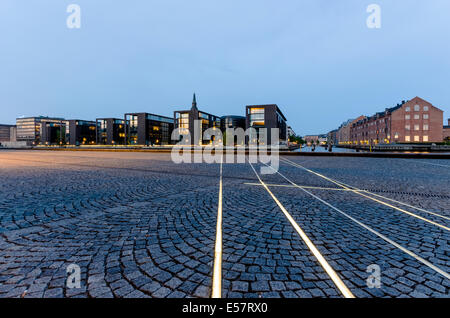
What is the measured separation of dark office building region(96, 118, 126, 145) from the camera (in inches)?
4245

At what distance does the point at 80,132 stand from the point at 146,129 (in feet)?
162

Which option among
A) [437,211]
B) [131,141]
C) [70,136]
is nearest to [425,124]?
[437,211]

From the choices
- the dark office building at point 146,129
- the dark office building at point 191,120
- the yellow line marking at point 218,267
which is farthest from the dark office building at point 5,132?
the yellow line marking at point 218,267

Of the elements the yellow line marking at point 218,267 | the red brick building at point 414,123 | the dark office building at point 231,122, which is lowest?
the yellow line marking at point 218,267

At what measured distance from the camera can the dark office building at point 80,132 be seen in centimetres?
11675

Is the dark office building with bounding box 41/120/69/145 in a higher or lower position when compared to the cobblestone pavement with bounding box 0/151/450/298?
higher

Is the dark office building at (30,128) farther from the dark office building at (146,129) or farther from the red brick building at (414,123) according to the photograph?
the red brick building at (414,123)

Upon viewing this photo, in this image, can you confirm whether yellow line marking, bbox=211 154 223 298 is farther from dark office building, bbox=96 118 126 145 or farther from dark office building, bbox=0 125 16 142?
dark office building, bbox=0 125 16 142

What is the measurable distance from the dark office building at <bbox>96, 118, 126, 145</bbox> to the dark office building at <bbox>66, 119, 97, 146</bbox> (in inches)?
538

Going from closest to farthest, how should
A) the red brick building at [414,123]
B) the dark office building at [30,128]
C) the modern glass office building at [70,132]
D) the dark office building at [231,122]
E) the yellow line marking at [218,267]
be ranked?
the yellow line marking at [218,267] < the red brick building at [414,123] < the dark office building at [231,122] < the modern glass office building at [70,132] < the dark office building at [30,128]

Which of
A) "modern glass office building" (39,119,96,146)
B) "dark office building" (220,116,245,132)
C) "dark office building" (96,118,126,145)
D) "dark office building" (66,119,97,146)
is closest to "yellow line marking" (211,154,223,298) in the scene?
"dark office building" (220,116,245,132)

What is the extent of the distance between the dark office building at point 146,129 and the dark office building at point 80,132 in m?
33.2

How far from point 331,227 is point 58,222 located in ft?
18.6

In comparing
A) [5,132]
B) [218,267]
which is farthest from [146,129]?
[5,132]
